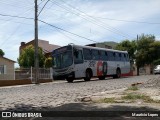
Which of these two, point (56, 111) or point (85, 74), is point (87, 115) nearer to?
point (56, 111)

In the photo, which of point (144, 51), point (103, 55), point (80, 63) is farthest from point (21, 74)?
point (144, 51)

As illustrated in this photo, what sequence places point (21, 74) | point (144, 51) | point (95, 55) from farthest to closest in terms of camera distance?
1. point (144, 51)
2. point (21, 74)
3. point (95, 55)

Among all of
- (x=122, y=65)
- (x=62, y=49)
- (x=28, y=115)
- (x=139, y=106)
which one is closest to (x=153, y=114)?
(x=139, y=106)

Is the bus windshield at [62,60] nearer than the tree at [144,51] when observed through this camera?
Yes

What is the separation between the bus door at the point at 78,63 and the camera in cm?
2983

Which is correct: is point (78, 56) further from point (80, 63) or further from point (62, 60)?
point (62, 60)

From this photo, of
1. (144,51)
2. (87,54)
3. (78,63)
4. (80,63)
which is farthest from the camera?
(144,51)

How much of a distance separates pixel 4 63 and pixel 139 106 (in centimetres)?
3465

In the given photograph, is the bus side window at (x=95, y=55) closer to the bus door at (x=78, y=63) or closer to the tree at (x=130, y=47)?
the bus door at (x=78, y=63)

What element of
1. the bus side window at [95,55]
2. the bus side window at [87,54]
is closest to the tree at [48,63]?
the bus side window at [95,55]

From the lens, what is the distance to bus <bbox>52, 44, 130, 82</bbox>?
29.8 m

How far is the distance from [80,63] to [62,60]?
1565mm

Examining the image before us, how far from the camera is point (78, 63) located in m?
30.1

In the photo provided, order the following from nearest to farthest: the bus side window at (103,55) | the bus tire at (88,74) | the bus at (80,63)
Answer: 1. the bus at (80,63)
2. the bus tire at (88,74)
3. the bus side window at (103,55)
